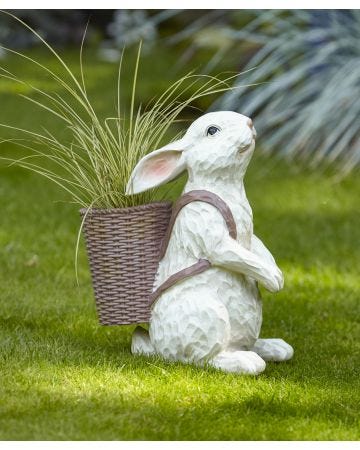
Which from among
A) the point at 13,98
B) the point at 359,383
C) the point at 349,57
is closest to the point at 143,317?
the point at 359,383

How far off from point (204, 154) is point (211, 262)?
461 millimetres

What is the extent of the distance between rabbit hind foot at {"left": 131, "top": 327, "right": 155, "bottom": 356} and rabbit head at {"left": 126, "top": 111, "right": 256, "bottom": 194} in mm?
636

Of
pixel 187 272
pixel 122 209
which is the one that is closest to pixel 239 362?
pixel 187 272

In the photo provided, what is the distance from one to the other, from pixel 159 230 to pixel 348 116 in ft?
13.8

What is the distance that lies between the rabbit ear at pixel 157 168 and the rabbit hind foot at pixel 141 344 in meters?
0.63

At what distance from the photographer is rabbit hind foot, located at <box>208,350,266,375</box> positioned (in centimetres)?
383

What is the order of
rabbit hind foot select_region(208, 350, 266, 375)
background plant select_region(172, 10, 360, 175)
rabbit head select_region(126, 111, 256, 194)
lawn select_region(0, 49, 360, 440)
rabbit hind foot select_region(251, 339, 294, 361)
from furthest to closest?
background plant select_region(172, 10, 360, 175), rabbit hind foot select_region(251, 339, 294, 361), rabbit head select_region(126, 111, 256, 194), rabbit hind foot select_region(208, 350, 266, 375), lawn select_region(0, 49, 360, 440)

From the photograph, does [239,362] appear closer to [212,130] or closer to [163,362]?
[163,362]

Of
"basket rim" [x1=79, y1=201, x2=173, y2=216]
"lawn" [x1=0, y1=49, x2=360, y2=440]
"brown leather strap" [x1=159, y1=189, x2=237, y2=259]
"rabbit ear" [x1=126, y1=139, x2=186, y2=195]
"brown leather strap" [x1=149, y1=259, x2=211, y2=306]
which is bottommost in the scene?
"lawn" [x1=0, y1=49, x2=360, y2=440]

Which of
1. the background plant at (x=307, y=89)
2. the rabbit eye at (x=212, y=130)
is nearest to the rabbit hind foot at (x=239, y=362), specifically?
the rabbit eye at (x=212, y=130)

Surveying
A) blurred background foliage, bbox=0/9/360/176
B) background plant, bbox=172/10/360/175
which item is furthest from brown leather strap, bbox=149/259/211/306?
background plant, bbox=172/10/360/175

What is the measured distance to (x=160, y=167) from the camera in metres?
4.11

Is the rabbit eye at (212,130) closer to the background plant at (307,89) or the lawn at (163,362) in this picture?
the lawn at (163,362)

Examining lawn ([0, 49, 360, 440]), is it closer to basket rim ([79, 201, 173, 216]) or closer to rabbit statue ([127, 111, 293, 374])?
rabbit statue ([127, 111, 293, 374])
